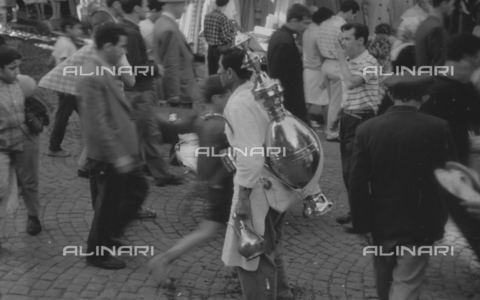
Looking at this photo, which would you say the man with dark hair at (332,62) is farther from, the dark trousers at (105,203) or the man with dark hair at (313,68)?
the dark trousers at (105,203)

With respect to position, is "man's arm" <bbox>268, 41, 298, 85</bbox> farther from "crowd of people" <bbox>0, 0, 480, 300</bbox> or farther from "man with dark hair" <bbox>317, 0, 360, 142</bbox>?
"man with dark hair" <bbox>317, 0, 360, 142</bbox>

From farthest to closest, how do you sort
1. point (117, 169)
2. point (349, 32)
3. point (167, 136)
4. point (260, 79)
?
point (167, 136) < point (349, 32) < point (117, 169) < point (260, 79)

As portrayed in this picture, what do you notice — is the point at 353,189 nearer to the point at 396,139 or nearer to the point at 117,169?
the point at 396,139

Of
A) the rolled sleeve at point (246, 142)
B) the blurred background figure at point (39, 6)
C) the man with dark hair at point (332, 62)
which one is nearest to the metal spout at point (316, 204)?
the rolled sleeve at point (246, 142)

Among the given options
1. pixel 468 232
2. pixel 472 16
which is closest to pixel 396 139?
pixel 468 232

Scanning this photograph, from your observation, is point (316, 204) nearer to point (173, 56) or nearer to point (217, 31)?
point (173, 56)

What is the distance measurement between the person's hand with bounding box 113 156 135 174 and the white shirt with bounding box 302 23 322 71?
507cm

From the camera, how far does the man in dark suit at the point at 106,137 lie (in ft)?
18.8

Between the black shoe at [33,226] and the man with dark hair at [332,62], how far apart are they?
4.72 m

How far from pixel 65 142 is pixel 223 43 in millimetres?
2653

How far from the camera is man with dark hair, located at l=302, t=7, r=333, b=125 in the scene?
10273 millimetres

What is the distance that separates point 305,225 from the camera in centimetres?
712

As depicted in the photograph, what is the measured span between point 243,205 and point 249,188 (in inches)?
4.6

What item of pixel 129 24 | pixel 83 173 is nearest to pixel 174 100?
pixel 129 24
